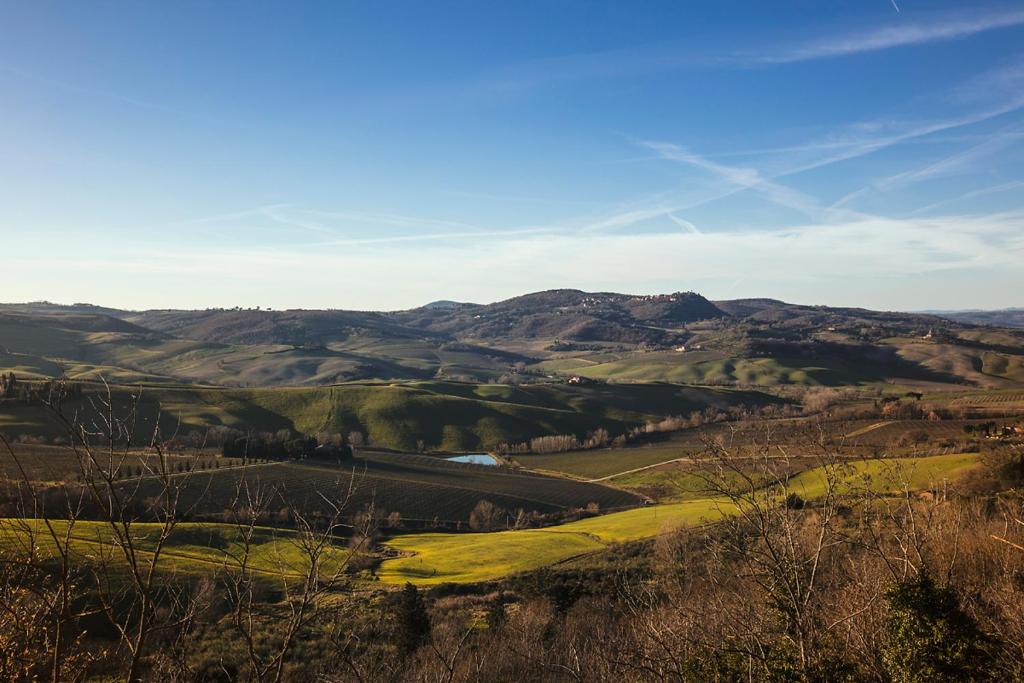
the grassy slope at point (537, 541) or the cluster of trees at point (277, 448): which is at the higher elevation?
the cluster of trees at point (277, 448)

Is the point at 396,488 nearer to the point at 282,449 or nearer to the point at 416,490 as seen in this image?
the point at 416,490

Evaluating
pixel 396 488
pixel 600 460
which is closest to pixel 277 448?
pixel 396 488

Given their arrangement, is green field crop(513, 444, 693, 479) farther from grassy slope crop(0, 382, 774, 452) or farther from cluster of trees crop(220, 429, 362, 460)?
cluster of trees crop(220, 429, 362, 460)

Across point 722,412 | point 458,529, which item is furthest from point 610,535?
point 722,412

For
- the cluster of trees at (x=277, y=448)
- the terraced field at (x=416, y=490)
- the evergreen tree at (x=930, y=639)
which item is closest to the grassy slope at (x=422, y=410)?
the cluster of trees at (x=277, y=448)

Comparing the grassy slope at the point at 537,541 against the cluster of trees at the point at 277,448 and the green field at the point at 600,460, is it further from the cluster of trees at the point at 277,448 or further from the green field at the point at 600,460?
the cluster of trees at the point at 277,448
